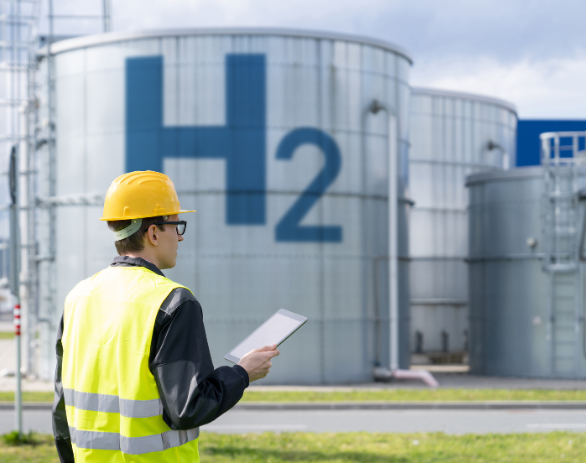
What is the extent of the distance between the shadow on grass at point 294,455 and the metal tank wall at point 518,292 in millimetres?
11277

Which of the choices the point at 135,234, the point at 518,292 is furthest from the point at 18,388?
the point at 518,292

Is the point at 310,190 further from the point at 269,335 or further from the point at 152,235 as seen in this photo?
the point at 152,235

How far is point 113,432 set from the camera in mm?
2852

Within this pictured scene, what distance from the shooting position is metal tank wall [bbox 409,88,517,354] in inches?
945

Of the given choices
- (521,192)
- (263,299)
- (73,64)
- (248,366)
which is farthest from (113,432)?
(521,192)

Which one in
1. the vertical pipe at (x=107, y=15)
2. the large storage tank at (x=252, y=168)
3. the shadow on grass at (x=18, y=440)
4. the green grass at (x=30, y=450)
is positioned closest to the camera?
the green grass at (x=30, y=450)

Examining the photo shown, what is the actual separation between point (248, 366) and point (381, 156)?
1552 centimetres

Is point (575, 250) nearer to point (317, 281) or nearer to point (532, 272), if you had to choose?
point (532, 272)

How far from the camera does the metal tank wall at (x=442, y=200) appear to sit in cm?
2402

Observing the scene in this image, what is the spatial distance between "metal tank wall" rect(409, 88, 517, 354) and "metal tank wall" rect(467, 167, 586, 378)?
10.8 ft

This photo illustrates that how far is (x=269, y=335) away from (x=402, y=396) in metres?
11.7

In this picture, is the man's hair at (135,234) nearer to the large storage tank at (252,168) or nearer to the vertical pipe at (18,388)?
the vertical pipe at (18,388)

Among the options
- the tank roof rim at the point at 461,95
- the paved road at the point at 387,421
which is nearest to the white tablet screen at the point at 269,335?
the paved road at the point at 387,421

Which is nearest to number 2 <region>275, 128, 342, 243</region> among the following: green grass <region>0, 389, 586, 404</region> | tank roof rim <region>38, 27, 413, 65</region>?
tank roof rim <region>38, 27, 413, 65</region>
